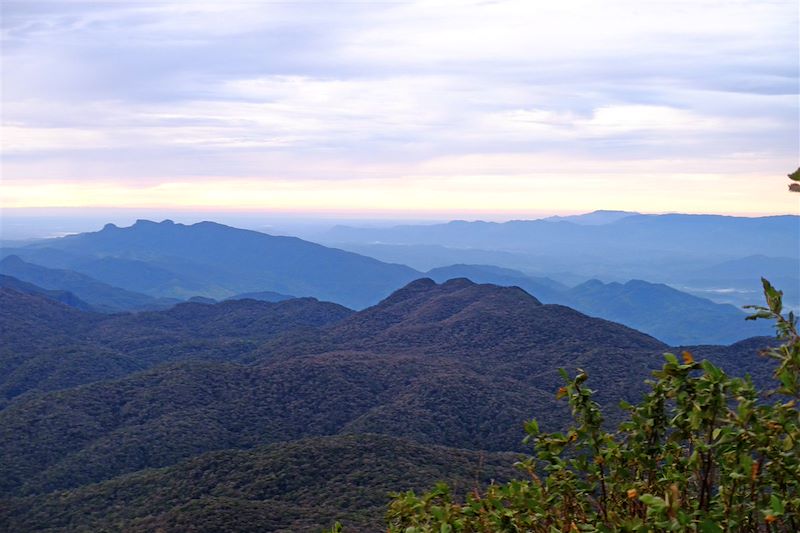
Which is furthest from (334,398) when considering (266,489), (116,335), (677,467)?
(116,335)

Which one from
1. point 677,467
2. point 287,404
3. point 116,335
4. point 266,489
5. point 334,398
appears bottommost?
point 116,335

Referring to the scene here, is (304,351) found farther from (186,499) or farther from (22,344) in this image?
(186,499)

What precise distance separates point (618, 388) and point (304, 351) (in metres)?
32.4

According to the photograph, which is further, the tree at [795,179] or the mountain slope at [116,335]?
the mountain slope at [116,335]

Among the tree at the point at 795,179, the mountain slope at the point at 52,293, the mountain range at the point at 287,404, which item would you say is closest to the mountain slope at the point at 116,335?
the mountain range at the point at 287,404

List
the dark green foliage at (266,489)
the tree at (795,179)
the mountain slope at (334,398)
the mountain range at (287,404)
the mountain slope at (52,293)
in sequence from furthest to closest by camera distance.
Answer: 1. the mountain slope at (52,293)
2. the mountain slope at (334,398)
3. the mountain range at (287,404)
4. the dark green foliage at (266,489)
5. the tree at (795,179)

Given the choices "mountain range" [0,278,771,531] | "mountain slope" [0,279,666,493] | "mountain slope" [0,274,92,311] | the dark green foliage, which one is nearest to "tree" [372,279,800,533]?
"mountain range" [0,278,771,531]

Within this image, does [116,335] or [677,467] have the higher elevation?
[677,467]

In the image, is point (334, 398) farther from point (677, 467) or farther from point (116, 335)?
point (116, 335)

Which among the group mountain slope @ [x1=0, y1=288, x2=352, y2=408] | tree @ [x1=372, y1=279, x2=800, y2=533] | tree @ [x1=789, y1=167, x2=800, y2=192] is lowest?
mountain slope @ [x1=0, y1=288, x2=352, y2=408]

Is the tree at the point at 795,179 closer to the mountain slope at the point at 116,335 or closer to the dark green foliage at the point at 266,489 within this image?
the dark green foliage at the point at 266,489

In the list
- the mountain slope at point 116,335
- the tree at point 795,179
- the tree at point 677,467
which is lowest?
the mountain slope at point 116,335

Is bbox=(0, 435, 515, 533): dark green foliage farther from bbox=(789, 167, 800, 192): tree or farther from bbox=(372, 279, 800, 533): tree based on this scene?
bbox=(789, 167, 800, 192): tree

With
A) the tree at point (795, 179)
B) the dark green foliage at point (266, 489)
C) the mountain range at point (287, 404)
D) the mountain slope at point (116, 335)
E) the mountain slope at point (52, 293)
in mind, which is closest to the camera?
the tree at point (795, 179)
